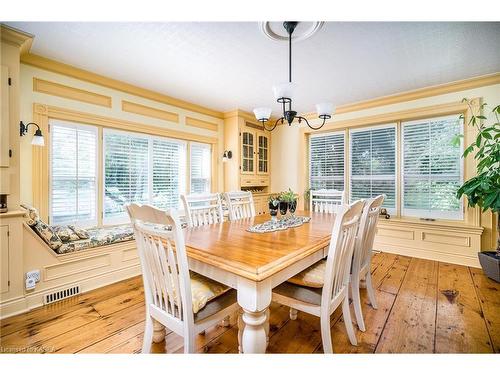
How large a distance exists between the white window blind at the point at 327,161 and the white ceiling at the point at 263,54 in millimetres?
1218

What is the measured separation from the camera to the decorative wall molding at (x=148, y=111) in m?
3.21

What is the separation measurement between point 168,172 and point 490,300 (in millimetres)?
4141

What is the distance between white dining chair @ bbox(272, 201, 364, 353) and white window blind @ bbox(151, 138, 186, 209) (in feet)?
8.89

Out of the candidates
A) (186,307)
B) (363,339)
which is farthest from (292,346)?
(186,307)

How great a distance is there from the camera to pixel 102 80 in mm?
2916

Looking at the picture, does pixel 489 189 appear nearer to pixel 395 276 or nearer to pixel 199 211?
pixel 395 276

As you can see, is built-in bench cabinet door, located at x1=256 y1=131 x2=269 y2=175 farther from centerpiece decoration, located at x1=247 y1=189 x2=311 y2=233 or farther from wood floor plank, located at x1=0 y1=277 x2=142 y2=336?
wood floor plank, located at x1=0 y1=277 x2=142 y2=336

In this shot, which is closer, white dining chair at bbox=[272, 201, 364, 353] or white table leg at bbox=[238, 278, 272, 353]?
white table leg at bbox=[238, 278, 272, 353]

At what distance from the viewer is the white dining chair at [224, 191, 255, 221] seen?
2547 mm

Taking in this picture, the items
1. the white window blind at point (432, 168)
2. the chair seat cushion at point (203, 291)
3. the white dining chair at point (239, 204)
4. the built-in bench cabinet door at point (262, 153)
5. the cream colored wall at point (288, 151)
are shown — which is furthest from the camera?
the built-in bench cabinet door at point (262, 153)

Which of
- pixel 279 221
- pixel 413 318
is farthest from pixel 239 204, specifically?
pixel 413 318

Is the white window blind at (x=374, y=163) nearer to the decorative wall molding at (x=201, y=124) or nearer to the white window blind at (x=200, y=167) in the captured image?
the decorative wall molding at (x=201, y=124)

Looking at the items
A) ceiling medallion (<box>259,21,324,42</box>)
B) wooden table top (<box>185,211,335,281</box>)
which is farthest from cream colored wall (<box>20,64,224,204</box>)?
ceiling medallion (<box>259,21,324,42</box>)

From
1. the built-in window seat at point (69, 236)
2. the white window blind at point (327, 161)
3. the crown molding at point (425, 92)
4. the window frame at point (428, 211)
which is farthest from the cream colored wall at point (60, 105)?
the window frame at point (428, 211)
